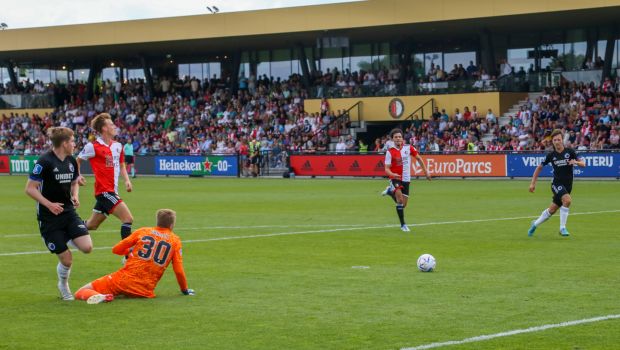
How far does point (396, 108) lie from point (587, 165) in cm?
1568

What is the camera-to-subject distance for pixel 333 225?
20.6m

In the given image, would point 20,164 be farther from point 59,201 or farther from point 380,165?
point 59,201

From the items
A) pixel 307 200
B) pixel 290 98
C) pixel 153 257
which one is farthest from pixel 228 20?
pixel 153 257

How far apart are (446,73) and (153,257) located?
44.4 m

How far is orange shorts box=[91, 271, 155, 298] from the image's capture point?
10.8m

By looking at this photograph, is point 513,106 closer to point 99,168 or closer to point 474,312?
point 99,168

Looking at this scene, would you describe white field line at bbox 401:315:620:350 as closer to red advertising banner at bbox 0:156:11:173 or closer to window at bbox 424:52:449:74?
window at bbox 424:52:449:74

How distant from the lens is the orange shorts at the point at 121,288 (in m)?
10.8

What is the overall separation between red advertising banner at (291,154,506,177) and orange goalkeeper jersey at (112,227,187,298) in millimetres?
30811

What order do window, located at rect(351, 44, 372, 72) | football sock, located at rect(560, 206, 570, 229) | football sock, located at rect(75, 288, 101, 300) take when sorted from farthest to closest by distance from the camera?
window, located at rect(351, 44, 372, 72) → football sock, located at rect(560, 206, 570, 229) → football sock, located at rect(75, 288, 101, 300)

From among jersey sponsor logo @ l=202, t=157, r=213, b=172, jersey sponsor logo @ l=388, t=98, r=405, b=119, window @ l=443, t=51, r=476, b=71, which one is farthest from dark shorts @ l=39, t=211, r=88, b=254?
Result: window @ l=443, t=51, r=476, b=71

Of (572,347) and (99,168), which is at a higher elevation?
(99,168)

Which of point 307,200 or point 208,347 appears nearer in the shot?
point 208,347

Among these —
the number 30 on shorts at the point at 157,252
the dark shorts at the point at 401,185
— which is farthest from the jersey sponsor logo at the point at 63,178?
the dark shorts at the point at 401,185
